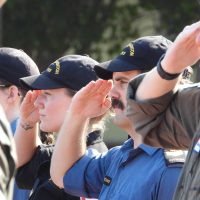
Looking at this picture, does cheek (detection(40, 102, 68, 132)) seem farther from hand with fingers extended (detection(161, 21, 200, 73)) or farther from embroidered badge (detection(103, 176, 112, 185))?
hand with fingers extended (detection(161, 21, 200, 73))

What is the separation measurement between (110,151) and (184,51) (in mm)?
1164

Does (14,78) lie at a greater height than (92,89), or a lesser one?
lesser

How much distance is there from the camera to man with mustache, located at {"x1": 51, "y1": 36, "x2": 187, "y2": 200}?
411cm

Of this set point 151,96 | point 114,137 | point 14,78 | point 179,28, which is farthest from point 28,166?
point 114,137

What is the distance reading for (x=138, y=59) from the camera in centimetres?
436

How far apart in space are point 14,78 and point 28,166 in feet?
2.23

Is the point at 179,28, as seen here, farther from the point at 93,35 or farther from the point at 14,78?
the point at 14,78

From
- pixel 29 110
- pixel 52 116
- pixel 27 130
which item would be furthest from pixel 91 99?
pixel 27 130

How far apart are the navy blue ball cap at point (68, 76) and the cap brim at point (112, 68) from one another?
0.51m

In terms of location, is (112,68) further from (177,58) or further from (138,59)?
(177,58)

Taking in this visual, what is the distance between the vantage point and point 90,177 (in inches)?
175

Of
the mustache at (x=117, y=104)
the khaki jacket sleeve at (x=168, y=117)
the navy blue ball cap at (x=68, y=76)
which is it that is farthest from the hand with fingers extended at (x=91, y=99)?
the khaki jacket sleeve at (x=168, y=117)

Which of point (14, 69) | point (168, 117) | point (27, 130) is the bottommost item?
point (27, 130)

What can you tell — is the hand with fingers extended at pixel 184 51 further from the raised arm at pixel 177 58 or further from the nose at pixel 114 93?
the nose at pixel 114 93
